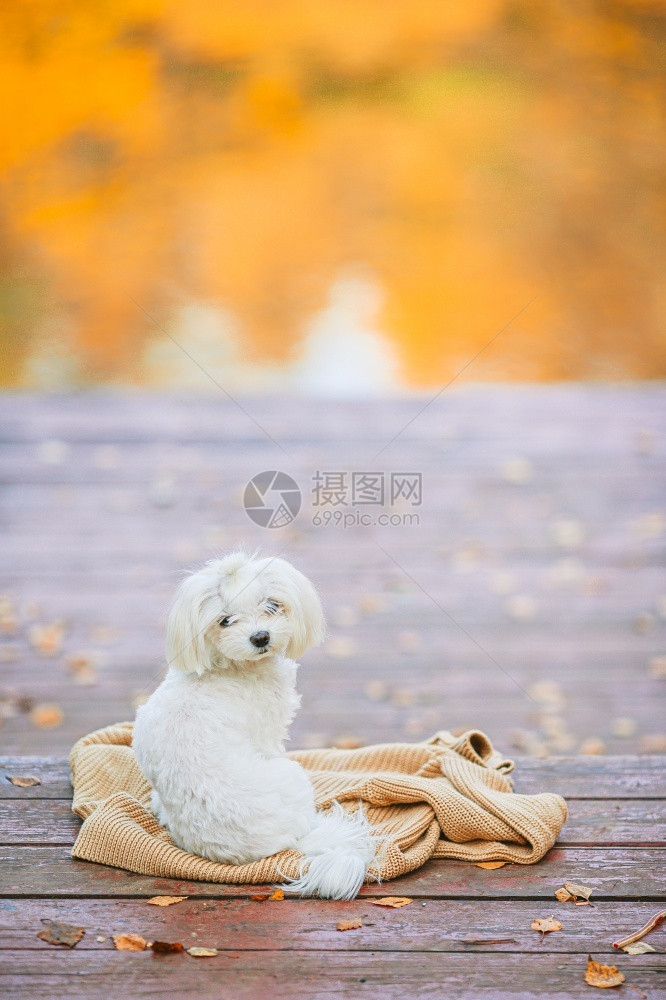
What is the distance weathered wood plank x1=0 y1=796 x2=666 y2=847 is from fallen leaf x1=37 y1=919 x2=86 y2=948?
0.34 meters

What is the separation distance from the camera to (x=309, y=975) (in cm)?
142

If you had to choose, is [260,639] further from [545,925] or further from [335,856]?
[545,925]

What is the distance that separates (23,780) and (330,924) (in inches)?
38.8

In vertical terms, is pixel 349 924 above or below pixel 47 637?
below

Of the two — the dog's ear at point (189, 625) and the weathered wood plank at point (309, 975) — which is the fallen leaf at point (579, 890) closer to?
the weathered wood plank at point (309, 975)

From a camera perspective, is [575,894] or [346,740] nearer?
[575,894]

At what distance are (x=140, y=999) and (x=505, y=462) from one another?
365 cm

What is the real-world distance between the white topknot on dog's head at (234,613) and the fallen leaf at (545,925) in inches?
25.8

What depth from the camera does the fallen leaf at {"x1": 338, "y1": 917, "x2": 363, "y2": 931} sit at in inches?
60.8

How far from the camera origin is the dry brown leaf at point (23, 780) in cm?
219

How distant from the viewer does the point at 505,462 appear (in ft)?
15.4

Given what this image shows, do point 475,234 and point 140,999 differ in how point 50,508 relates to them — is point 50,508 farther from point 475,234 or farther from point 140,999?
point 140,999

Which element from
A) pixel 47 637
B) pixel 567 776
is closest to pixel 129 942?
pixel 567 776

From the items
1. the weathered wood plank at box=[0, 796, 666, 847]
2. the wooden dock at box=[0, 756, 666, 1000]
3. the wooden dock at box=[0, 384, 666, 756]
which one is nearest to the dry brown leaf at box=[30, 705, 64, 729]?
the wooden dock at box=[0, 384, 666, 756]
